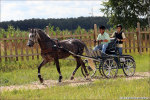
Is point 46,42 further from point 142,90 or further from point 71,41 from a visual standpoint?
point 142,90

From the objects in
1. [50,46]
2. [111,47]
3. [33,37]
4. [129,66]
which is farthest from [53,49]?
[129,66]

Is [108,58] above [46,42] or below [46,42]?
below

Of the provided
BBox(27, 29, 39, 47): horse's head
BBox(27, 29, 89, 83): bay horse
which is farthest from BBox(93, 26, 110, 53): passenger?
BBox(27, 29, 39, 47): horse's head

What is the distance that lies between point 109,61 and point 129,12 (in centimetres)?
2199

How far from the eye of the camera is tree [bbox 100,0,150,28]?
31.0m

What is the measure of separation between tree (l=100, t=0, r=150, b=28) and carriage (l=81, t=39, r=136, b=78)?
2034cm

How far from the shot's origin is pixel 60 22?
44.6 meters

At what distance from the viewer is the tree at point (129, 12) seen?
31031 mm

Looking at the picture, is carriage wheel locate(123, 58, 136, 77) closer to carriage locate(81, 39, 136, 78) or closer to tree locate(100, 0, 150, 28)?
carriage locate(81, 39, 136, 78)

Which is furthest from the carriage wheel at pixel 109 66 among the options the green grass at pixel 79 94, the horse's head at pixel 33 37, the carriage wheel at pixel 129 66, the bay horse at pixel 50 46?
the horse's head at pixel 33 37

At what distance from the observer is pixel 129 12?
102ft

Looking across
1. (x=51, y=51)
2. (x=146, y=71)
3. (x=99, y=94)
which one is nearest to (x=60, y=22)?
(x=146, y=71)

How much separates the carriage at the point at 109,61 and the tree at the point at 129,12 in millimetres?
20336

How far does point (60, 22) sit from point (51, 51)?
3551cm
